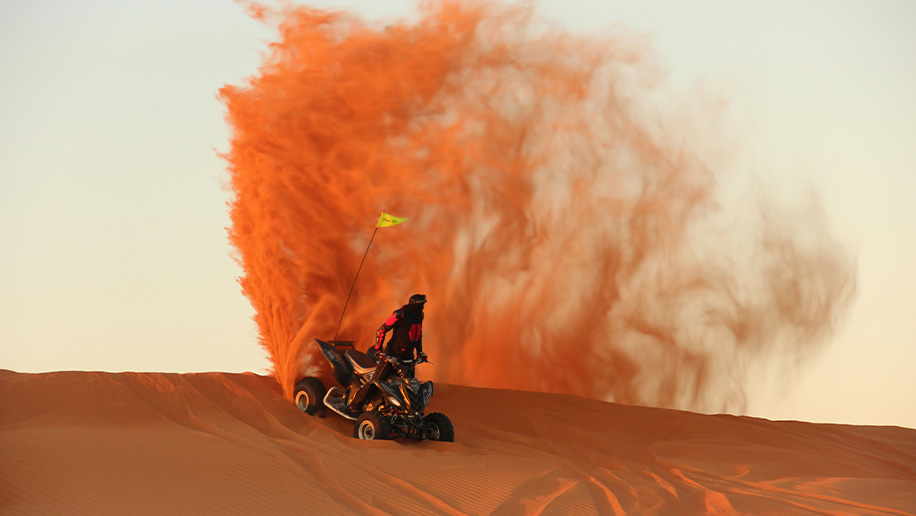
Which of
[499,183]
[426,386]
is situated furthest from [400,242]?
[426,386]

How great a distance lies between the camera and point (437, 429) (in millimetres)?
11867

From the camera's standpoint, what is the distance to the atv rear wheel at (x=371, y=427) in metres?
11.4

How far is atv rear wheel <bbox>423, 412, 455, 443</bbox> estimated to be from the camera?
38.8ft

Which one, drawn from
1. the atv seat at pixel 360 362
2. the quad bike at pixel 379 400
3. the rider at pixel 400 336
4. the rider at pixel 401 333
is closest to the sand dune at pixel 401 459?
the quad bike at pixel 379 400

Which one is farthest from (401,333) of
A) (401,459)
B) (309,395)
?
(401,459)

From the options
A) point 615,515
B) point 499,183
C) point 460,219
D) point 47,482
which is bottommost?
point 47,482

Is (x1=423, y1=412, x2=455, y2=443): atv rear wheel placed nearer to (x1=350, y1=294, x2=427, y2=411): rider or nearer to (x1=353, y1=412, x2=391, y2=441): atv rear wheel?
(x1=353, y1=412, x2=391, y2=441): atv rear wheel

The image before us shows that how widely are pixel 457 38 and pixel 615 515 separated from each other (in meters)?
14.2

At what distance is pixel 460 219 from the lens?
1847 centimetres

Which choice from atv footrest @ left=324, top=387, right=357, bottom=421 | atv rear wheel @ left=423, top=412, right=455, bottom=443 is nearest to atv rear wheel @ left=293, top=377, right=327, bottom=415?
atv footrest @ left=324, top=387, right=357, bottom=421

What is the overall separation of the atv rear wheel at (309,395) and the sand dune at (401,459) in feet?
0.63

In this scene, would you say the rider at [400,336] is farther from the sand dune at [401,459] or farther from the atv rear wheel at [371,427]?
the sand dune at [401,459]

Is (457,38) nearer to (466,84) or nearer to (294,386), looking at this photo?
(466,84)

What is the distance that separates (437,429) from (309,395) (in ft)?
8.81
